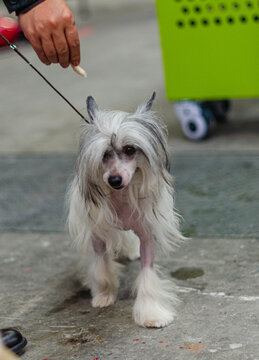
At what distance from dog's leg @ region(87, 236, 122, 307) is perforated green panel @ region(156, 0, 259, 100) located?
8.17 ft

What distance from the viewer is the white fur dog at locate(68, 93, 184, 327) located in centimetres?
289

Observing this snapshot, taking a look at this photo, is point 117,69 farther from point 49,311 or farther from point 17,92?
point 49,311

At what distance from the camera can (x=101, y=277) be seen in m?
3.36

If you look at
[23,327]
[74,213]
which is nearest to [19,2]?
[74,213]

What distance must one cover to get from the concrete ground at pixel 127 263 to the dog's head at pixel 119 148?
0.32 m

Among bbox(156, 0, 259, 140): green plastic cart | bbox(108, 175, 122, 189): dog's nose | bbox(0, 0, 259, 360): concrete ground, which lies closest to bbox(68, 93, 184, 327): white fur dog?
bbox(108, 175, 122, 189): dog's nose

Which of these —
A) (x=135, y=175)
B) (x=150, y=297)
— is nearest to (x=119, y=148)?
(x=135, y=175)

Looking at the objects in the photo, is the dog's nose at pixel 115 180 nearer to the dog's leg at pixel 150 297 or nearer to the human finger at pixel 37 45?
the dog's leg at pixel 150 297

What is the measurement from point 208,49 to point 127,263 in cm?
224

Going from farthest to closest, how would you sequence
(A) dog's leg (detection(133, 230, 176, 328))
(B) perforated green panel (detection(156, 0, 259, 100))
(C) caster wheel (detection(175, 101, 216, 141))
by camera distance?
1. (C) caster wheel (detection(175, 101, 216, 141))
2. (B) perforated green panel (detection(156, 0, 259, 100))
3. (A) dog's leg (detection(133, 230, 176, 328))

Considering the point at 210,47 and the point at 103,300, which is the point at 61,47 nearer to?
the point at 103,300

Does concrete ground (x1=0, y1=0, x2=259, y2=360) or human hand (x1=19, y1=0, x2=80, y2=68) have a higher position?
human hand (x1=19, y1=0, x2=80, y2=68)

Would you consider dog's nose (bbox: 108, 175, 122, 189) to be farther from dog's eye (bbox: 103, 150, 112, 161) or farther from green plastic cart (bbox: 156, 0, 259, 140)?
green plastic cart (bbox: 156, 0, 259, 140)

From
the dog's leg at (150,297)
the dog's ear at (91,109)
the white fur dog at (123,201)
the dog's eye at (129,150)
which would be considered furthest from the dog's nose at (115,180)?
the dog's leg at (150,297)
